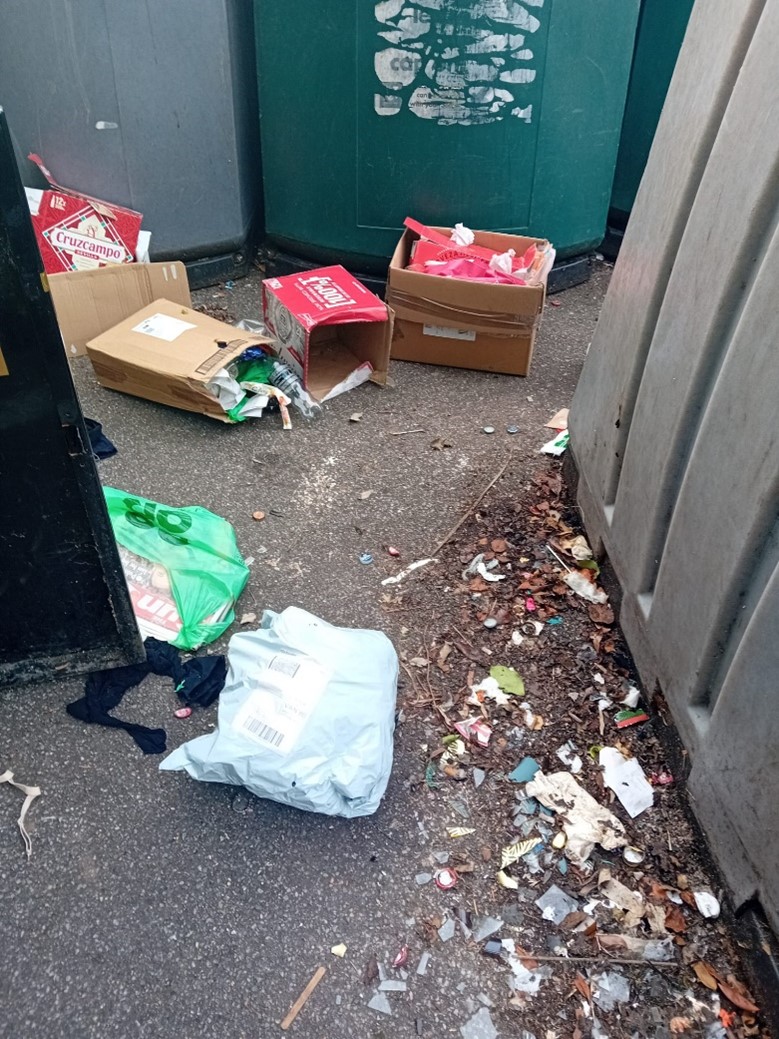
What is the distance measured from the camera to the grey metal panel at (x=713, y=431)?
1527 mm

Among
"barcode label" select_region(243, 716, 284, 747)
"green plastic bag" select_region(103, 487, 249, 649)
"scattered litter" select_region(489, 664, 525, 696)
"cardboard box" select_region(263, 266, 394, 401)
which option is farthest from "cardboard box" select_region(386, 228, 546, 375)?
"barcode label" select_region(243, 716, 284, 747)

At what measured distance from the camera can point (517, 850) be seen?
1870 mm

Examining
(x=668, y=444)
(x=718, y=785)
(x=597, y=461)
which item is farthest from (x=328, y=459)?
(x=718, y=785)

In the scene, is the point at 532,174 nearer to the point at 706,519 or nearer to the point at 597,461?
the point at 597,461

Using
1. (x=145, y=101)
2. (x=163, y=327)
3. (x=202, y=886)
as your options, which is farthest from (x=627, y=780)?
(x=145, y=101)

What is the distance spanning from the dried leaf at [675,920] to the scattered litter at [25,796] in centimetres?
149

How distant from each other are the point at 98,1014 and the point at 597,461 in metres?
2.01

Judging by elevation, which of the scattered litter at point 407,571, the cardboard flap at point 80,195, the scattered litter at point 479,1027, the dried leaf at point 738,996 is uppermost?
the cardboard flap at point 80,195

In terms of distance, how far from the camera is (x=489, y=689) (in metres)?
2.26

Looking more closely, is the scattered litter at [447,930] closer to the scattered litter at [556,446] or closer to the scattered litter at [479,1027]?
the scattered litter at [479,1027]

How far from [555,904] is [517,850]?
15cm

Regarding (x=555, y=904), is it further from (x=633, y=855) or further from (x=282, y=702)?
(x=282, y=702)

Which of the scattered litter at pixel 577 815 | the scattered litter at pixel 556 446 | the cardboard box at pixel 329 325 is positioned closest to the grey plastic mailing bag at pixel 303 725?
the scattered litter at pixel 577 815

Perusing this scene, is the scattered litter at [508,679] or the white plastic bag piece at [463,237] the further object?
the white plastic bag piece at [463,237]
